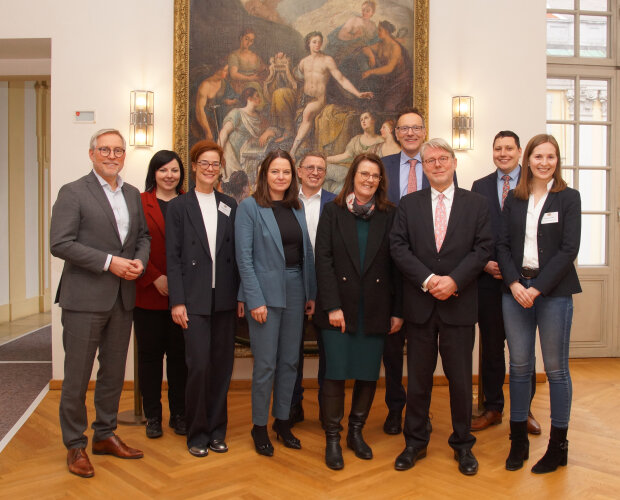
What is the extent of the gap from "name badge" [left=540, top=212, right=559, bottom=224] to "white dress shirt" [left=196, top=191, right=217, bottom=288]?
6.21ft

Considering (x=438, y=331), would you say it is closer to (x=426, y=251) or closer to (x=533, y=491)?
(x=426, y=251)

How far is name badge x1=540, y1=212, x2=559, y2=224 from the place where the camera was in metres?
3.02

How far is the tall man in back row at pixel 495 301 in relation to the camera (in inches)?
145

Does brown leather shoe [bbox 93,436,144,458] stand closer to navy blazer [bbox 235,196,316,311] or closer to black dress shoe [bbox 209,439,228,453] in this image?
black dress shoe [bbox 209,439,228,453]

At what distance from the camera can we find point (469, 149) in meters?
4.91

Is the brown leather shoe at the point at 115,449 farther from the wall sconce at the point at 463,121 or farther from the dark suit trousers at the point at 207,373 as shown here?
the wall sconce at the point at 463,121

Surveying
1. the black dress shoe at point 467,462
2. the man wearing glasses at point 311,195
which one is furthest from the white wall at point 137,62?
the black dress shoe at point 467,462

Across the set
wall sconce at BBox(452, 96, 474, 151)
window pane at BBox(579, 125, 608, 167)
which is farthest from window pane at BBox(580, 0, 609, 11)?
wall sconce at BBox(452, 96, 474, 151)

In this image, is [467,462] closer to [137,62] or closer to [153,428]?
[153,428]

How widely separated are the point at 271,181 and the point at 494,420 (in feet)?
7.51

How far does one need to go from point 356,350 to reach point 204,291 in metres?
0.96

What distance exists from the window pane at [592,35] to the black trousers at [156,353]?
5.17 meters

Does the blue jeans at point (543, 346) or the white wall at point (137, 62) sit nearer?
the blue jeans at point (543, 346)

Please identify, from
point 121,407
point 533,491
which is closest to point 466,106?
point 533,491
